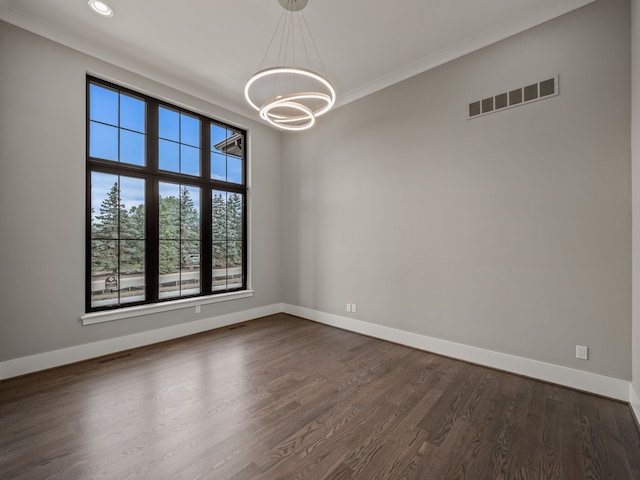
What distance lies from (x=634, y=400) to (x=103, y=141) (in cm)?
573

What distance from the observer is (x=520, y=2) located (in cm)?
263

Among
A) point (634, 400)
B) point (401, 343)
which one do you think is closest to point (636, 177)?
point (634, 400)

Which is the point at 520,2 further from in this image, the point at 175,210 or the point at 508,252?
the point at 175,210

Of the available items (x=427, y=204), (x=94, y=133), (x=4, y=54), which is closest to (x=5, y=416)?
(x=94, y=133)

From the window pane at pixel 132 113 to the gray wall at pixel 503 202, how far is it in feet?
8.99

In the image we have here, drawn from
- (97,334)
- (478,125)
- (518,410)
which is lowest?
(518,410)

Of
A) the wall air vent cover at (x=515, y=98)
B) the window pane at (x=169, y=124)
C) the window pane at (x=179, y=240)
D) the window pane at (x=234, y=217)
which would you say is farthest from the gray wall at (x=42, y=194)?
the wall air vent cover at (x=515, y=98)

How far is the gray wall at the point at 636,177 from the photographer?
84.5 inches

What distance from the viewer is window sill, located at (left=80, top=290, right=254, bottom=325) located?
126 inches

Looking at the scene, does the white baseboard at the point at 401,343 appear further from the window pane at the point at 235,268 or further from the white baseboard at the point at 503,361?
the window pane at the point at 235,268

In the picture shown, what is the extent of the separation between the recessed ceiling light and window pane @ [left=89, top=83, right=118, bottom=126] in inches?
34.7

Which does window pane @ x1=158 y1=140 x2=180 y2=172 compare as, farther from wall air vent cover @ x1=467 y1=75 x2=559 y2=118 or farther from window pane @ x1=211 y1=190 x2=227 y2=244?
wall air vent cover @ x1=467 y1=75 x2=559 y2=118

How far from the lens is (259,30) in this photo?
301 cm

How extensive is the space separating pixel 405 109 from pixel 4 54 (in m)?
4.28
